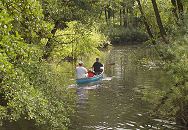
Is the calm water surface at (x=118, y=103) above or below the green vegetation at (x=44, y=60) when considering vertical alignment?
below

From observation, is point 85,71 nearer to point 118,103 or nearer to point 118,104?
point 118,103

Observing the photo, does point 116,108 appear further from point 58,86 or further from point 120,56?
point 120,56

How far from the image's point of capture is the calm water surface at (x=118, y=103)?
15.8 m

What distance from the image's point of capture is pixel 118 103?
Answer: 794 inches

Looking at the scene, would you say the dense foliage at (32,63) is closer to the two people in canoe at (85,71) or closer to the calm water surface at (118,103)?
the calm water surface at (118,103)

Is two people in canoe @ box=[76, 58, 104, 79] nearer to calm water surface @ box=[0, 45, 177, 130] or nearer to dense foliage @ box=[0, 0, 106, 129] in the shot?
calm water surface @ box=[0, 45, 177, 130]

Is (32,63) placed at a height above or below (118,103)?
above

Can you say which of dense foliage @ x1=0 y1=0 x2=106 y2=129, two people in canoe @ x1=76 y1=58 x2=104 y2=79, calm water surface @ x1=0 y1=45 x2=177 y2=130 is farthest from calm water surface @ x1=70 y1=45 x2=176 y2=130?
dense foliage @ x1=0 y1=0 x2=106 y2=129

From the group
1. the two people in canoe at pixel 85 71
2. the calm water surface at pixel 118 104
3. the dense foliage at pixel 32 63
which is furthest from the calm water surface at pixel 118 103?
the dense foliage at pixel 32 63

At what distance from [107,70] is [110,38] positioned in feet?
94.3

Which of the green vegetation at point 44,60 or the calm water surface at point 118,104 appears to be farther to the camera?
the calm water surface at point 118,104

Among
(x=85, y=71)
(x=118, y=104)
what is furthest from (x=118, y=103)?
(x=85, y=71)

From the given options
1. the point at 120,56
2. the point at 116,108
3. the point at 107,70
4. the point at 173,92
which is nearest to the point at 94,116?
the point at 116,108

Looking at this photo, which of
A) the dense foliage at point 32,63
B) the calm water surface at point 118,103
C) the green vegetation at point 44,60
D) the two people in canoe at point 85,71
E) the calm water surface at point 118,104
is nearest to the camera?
the dense foliage at point 32,63
